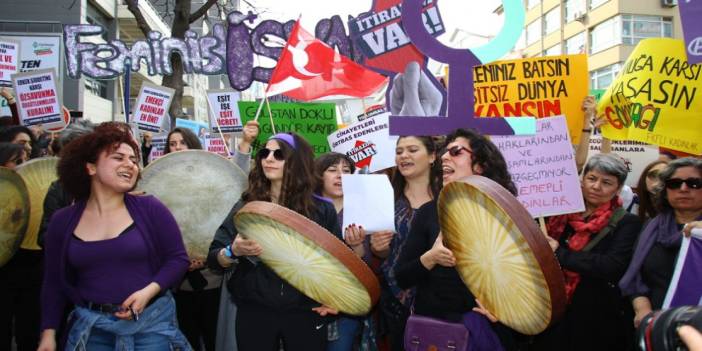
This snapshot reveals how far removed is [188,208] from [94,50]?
6.43 metres

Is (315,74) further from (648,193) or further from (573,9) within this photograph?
(573,9)

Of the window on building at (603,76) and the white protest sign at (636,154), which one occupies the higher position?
the window on building at (603,76)

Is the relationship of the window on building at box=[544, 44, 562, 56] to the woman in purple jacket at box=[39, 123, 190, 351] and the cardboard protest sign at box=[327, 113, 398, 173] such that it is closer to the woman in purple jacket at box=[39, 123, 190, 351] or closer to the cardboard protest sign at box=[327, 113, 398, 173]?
the cardboard protest sign at box=[327, 113, 398, 173]

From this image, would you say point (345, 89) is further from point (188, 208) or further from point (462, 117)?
point (462, 117)

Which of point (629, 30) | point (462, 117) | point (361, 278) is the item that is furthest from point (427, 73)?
point (629, 30)

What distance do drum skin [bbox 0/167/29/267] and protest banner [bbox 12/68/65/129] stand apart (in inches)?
134

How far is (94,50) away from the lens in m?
9.14

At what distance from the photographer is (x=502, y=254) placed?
2195mm

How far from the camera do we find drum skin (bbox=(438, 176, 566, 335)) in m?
2.05

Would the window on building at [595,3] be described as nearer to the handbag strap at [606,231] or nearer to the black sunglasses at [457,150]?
the handbag strap at [606,231]

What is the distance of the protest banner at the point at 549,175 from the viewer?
3.07 meters

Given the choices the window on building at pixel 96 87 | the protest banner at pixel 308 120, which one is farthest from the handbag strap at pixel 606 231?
the window on building at pixel 96 87

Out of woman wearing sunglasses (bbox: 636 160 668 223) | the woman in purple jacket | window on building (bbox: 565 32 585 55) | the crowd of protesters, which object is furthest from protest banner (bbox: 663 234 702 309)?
window on building (bbox: 565 32 585 55)

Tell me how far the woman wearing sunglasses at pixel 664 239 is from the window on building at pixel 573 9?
132ft
